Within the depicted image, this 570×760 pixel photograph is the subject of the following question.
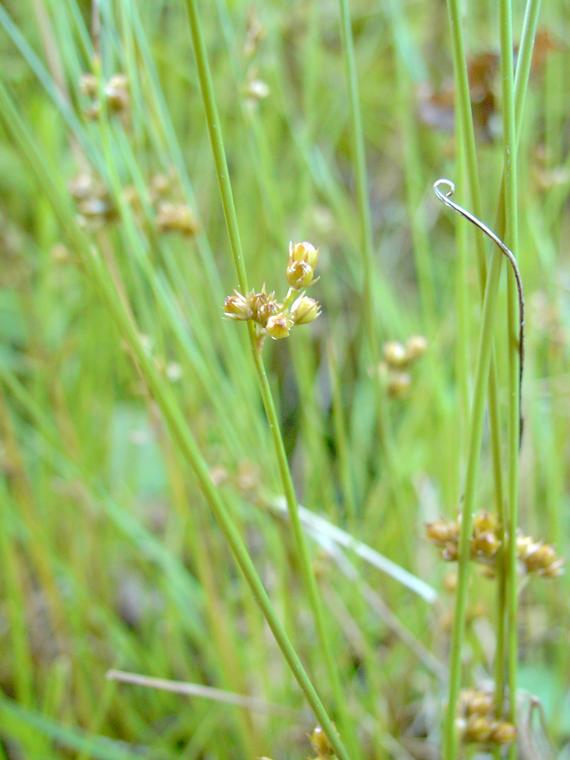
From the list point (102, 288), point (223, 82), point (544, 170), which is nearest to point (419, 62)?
point (223, 82)

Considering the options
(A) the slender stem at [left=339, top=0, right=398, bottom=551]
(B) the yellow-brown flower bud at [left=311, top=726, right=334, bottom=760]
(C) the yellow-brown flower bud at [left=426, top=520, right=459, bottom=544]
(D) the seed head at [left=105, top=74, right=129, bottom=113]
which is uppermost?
(D) the seed head at [left=105, top=74, right=129, bottom=113]

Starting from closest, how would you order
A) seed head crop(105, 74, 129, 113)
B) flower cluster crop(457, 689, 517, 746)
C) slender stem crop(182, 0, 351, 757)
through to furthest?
slender stem crop(182, 0, 351, 757), flower cluster crop(457, 689, 517, 746), seed head crop(105, 74, 129, 113)

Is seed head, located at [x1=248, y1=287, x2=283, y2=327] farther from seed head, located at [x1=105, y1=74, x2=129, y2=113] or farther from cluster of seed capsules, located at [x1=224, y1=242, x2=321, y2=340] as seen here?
seed head, located at [x1=105, y1=74, x2=129, y2=113]

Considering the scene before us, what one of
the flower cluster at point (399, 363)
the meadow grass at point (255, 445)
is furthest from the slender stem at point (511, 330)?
the flower cluster at point (399, 363)

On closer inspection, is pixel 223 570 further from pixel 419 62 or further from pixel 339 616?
pixel 419 62

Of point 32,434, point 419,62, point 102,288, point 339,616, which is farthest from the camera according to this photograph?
point 419,62

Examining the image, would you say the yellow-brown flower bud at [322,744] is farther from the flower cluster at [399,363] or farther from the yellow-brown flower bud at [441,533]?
the flower cluster at [399,363]

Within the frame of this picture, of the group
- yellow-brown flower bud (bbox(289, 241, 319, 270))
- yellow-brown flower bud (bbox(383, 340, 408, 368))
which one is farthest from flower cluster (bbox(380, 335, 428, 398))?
yellow-brown flower bud (bbox(289, 241, 319, 270))
